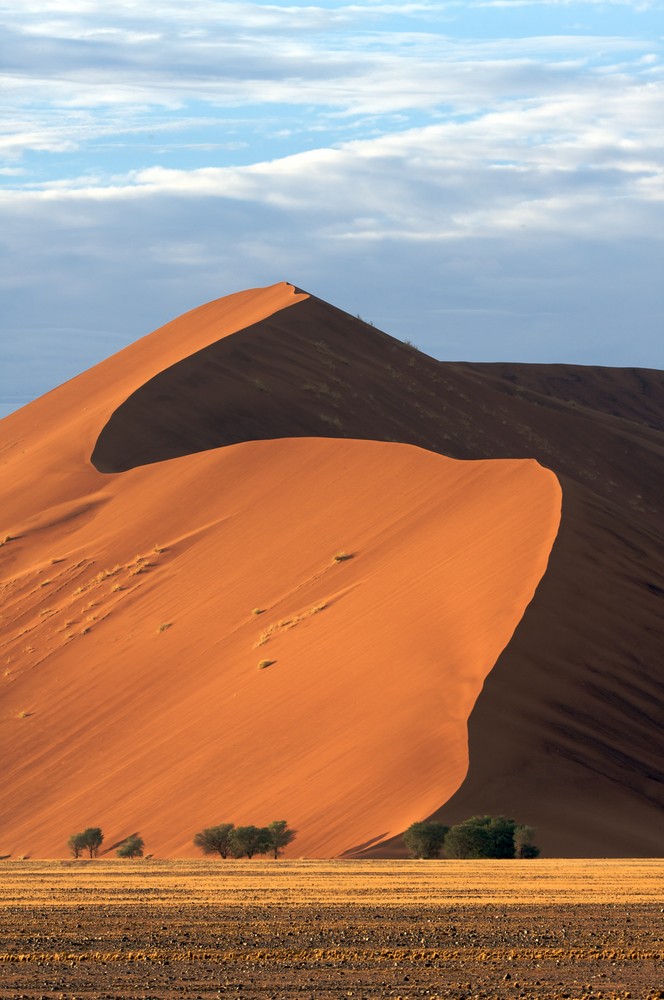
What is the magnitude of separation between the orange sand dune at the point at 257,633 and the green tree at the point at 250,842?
57cm

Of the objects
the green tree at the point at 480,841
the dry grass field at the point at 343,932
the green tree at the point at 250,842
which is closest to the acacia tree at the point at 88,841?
the green tree at the point at 250,842

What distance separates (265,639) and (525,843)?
11504mm

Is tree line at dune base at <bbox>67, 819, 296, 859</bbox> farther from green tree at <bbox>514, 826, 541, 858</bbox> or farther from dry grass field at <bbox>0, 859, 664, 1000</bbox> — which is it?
green tree at <bbox>514, 826, 541, 858</bbox>

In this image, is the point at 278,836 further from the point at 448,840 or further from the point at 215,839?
the point at 448,840

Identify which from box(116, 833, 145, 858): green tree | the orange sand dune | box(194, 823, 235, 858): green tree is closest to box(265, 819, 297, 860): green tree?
the orange sand dune

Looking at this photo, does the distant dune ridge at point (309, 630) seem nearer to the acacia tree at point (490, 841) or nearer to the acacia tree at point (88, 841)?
the acacia tree at point (88, 841)

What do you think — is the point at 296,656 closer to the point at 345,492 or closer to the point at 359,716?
the point at 359,716

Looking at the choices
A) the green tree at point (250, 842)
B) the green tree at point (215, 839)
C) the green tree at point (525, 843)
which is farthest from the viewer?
the green tree at point (215, 839)

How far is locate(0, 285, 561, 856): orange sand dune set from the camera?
87.5ft

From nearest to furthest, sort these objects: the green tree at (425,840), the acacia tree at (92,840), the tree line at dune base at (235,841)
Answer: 1. the green tree at (425,840)
2. the tree line at dune base at (235,841)
3. the acacia tree at (92,840)

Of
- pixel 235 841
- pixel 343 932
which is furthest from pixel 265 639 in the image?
pixel 343 932

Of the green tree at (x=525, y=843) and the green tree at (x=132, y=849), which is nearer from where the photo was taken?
the green tree at (x=525, y=843)

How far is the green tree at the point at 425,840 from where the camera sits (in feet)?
73.8

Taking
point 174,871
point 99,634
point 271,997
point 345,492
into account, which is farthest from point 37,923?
point 345,492
